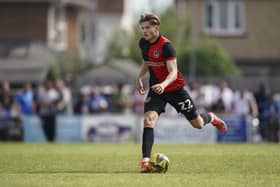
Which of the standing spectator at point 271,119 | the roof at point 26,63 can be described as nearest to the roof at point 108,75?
the roof at point 26,63

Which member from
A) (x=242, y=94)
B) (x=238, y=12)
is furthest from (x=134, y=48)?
(x=242, y=94)

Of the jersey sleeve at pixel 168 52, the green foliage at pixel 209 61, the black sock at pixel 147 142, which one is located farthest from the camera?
the green foliage at pixel 209 61

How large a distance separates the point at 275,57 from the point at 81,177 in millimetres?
37743

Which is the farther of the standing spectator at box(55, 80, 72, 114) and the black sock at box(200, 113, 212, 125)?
the standing spectator at box(55, 80, 72, 114)

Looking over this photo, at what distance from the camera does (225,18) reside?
160 ft

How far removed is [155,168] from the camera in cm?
1238

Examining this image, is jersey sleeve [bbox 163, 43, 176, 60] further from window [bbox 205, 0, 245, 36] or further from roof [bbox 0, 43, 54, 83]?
window [bbox 205, 0, 245, 36]

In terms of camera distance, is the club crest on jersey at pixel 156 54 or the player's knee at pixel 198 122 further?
the player's knee at pixel 198 122

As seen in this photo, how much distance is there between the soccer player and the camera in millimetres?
12715

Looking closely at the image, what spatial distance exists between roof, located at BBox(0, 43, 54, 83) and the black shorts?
25395 mm

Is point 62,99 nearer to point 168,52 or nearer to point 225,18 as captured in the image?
point 168,52

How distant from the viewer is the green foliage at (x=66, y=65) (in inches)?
1660

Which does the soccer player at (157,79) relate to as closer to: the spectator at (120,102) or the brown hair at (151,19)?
the brown hair at (151,19)

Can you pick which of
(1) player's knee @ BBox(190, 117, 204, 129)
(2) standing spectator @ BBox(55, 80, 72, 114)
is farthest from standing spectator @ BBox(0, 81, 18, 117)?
(1) player's knee @ BBox(190, 117, 204, 129)
